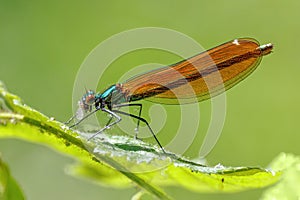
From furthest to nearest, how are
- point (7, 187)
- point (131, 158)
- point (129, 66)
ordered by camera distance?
1. point (129, 66)
2. point (131, 158)
3. point (7, 187)

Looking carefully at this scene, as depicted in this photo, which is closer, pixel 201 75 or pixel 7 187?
pixel 7 187

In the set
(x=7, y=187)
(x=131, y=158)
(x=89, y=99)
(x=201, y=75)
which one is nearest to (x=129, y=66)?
(x=89, y=99)

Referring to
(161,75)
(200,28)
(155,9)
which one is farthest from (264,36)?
(161,75)

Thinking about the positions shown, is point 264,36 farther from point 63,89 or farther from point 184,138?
point 184,138

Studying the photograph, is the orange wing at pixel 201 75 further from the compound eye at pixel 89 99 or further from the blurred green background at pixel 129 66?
the blurred green background at pixel 129 66

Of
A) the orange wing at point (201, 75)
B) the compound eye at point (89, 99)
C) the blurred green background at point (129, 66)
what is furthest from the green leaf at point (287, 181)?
the blurred green background at point (129, 66)

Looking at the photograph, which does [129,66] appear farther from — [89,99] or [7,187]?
[7,187]
